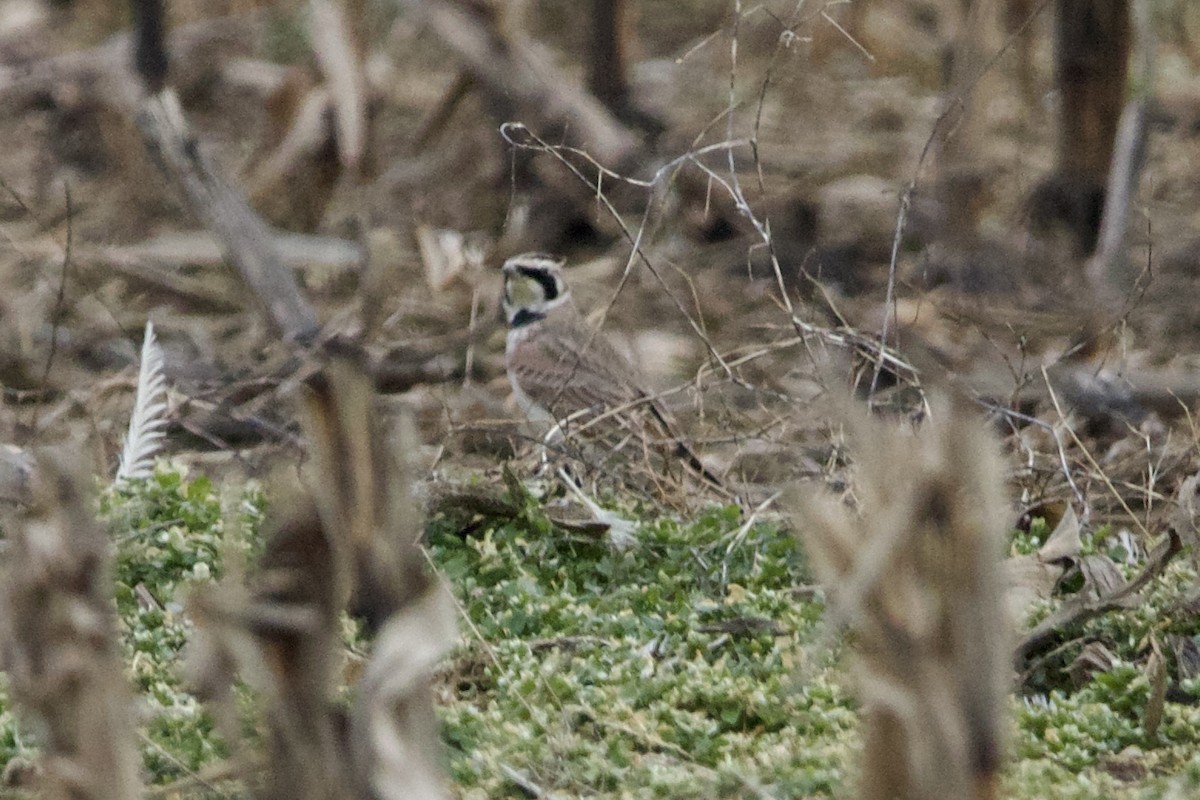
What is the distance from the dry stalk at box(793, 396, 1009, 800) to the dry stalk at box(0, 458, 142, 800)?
864mm

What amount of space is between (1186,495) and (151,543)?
7.40 feet

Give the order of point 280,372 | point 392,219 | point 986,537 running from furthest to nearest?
point 392,219, point 280,372, point 986,537

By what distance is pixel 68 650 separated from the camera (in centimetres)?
212

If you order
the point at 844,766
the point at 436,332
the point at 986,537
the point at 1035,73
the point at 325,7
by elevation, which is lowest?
the point at 986,537

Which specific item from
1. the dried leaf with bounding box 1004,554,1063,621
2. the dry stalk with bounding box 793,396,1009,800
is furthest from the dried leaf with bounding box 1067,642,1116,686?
the dry stalk with bounding box 793,396,1009,800

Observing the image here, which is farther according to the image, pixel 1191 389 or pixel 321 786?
pixel 1191 389

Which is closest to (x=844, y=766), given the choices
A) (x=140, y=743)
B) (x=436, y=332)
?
(x=140, y=743)

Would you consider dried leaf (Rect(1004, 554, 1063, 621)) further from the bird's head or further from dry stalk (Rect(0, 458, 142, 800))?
the bird's head

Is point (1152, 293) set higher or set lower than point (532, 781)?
higher

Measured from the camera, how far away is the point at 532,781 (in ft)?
10.3

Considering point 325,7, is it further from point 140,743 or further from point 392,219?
point 140,743

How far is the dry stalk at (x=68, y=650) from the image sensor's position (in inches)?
83.4

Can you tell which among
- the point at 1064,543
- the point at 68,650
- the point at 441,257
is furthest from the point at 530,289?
the point at 68,650

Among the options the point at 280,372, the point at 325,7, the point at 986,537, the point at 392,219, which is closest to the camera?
the point at 986,537
